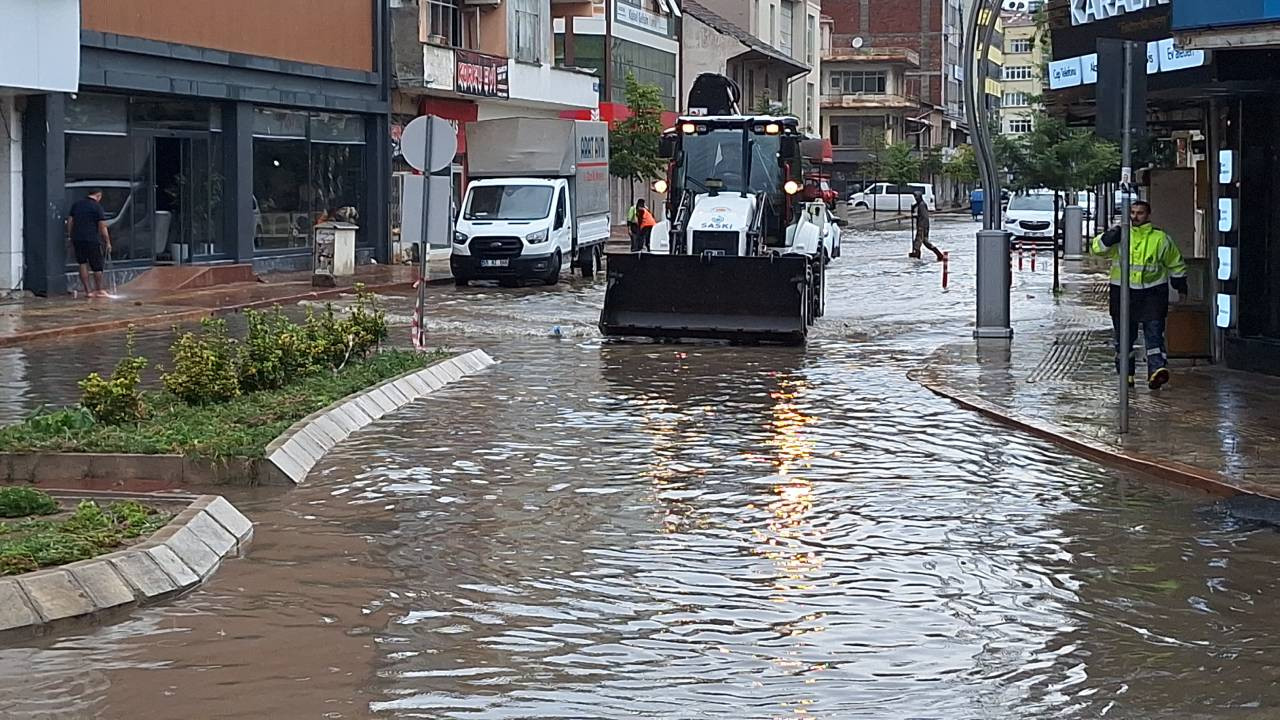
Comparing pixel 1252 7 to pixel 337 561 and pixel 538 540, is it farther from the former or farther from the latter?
pixel 337 561

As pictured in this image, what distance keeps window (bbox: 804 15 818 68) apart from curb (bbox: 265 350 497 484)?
86196 mm

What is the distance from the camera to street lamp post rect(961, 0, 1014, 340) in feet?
71.9

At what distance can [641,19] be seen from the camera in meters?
70.5

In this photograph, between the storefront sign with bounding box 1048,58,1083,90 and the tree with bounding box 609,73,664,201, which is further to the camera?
the tree with bounding box 609,73,664,201

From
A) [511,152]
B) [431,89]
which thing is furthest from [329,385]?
[431,89]

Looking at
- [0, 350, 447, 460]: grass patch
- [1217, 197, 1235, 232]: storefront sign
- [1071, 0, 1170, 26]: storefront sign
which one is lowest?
[0, 350, 447, 460]: grass patch

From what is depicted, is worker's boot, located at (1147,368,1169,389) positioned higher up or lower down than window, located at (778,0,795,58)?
lower down

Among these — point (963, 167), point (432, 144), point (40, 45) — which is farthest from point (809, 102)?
point (432, 144)

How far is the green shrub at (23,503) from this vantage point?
9367mm

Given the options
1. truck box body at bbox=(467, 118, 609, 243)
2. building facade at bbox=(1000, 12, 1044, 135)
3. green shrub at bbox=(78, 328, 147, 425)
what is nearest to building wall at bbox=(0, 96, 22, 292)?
truck box body at bbox=(467, 118, 609, 243)

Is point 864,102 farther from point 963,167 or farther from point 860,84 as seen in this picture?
point 963,167

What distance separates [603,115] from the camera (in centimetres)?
6212

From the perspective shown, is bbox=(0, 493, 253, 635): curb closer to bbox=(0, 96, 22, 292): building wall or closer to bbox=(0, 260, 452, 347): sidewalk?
bbox=(0, 260, 452, 347): sidewalk

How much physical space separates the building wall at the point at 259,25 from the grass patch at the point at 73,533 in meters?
22.8
